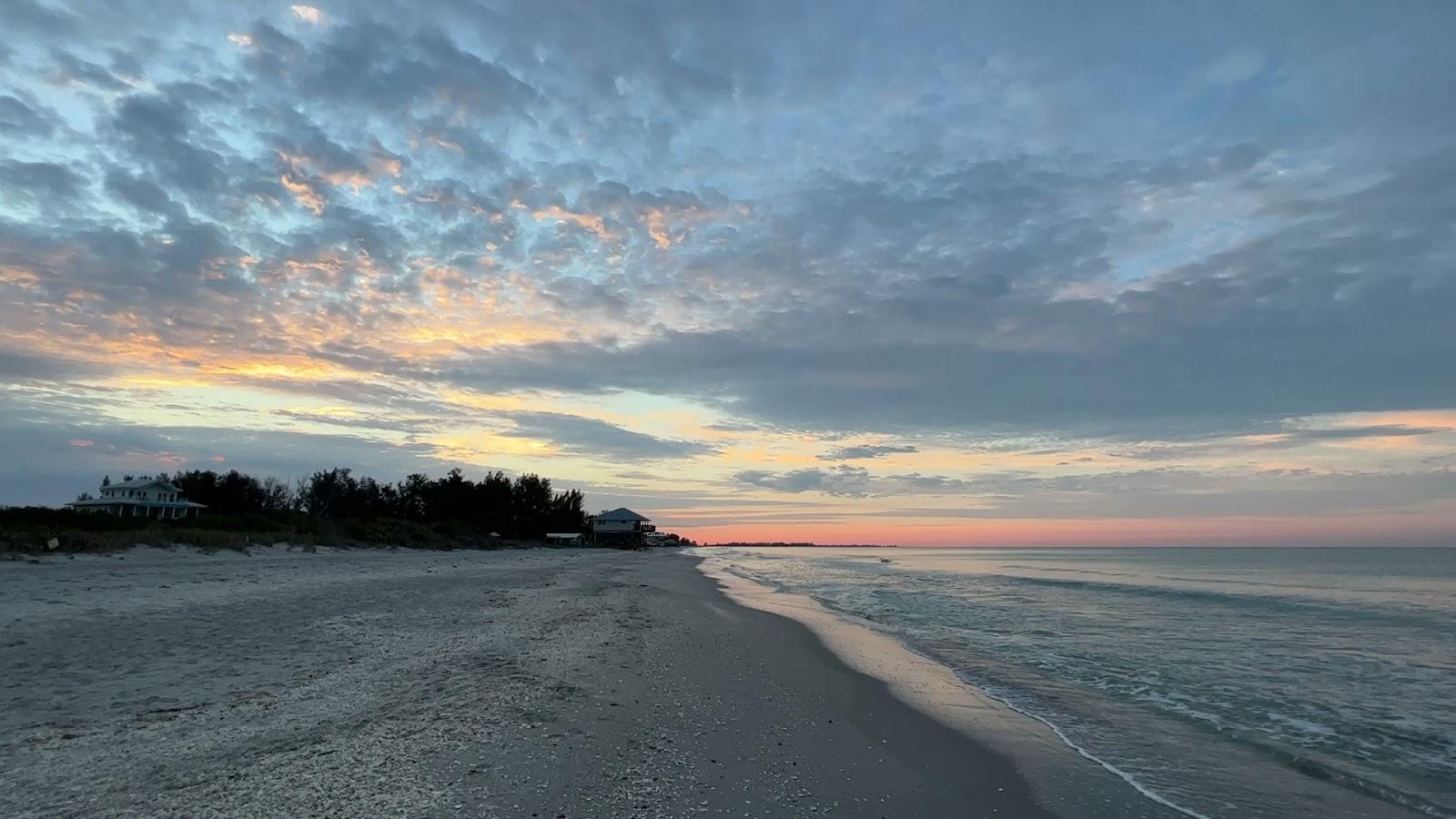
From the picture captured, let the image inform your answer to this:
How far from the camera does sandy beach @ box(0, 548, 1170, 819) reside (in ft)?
16.5

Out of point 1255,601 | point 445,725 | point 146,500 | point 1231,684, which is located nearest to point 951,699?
point 1231,684

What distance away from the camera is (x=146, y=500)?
66.1m

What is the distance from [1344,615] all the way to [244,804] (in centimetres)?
2954

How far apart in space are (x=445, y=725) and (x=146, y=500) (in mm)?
78055

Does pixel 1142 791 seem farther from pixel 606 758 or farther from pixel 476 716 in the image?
pixel 476 716

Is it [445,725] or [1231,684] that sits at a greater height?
[445,725]

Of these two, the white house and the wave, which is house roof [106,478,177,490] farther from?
the wave

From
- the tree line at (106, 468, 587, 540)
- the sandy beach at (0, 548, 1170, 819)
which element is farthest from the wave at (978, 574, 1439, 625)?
the tree line at (106, 468, 587, 540)

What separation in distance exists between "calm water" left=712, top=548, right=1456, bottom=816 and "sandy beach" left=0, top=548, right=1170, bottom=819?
176cm

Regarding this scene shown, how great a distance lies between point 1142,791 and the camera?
252 inches

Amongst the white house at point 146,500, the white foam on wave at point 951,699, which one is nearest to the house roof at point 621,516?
the white house at point 146,500

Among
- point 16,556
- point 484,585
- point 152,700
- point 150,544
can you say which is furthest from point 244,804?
point 150,544

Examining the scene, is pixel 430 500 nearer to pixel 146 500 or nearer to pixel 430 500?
pixel 430 500

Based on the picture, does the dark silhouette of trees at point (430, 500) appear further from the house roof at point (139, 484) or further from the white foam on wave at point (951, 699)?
the white foam on wave at point (951, 699)
